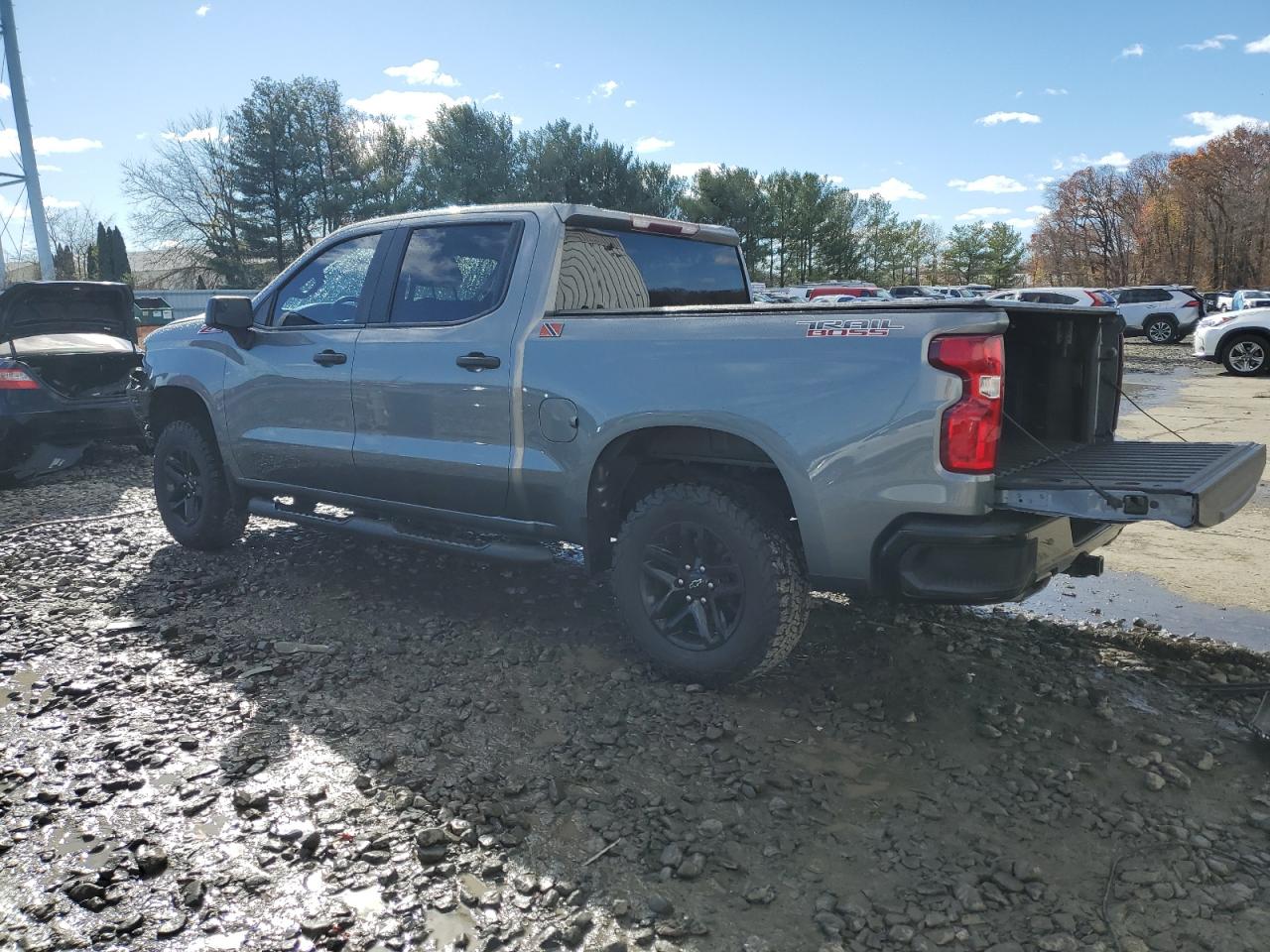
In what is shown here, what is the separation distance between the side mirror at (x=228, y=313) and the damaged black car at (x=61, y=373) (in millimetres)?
4249

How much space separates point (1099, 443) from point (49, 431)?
846 cm

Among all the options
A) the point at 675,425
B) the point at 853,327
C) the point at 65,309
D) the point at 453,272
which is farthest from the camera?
the point at 65,309

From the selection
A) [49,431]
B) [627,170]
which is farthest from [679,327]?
[627,170]

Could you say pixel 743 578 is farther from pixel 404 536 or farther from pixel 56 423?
pixel 56 423

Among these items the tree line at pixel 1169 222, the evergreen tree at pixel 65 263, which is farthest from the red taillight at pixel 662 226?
the tree line at pixel 1169 222

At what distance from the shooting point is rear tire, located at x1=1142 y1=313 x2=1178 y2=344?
29.2 metres

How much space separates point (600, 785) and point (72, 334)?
27.7 ft

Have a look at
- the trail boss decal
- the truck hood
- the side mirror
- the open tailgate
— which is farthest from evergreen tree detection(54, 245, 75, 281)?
the open tailgate

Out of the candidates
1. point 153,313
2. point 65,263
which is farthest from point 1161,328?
point 65,263

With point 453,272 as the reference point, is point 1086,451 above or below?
below

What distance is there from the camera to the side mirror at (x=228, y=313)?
16.6 feet

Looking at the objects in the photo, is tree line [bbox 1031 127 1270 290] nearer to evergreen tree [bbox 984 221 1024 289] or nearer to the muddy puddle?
evergreen tree [bbox 984 221 1024 289]

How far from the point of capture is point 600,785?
3143 mm

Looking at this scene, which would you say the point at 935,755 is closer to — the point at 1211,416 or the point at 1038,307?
the point at 1038,307
